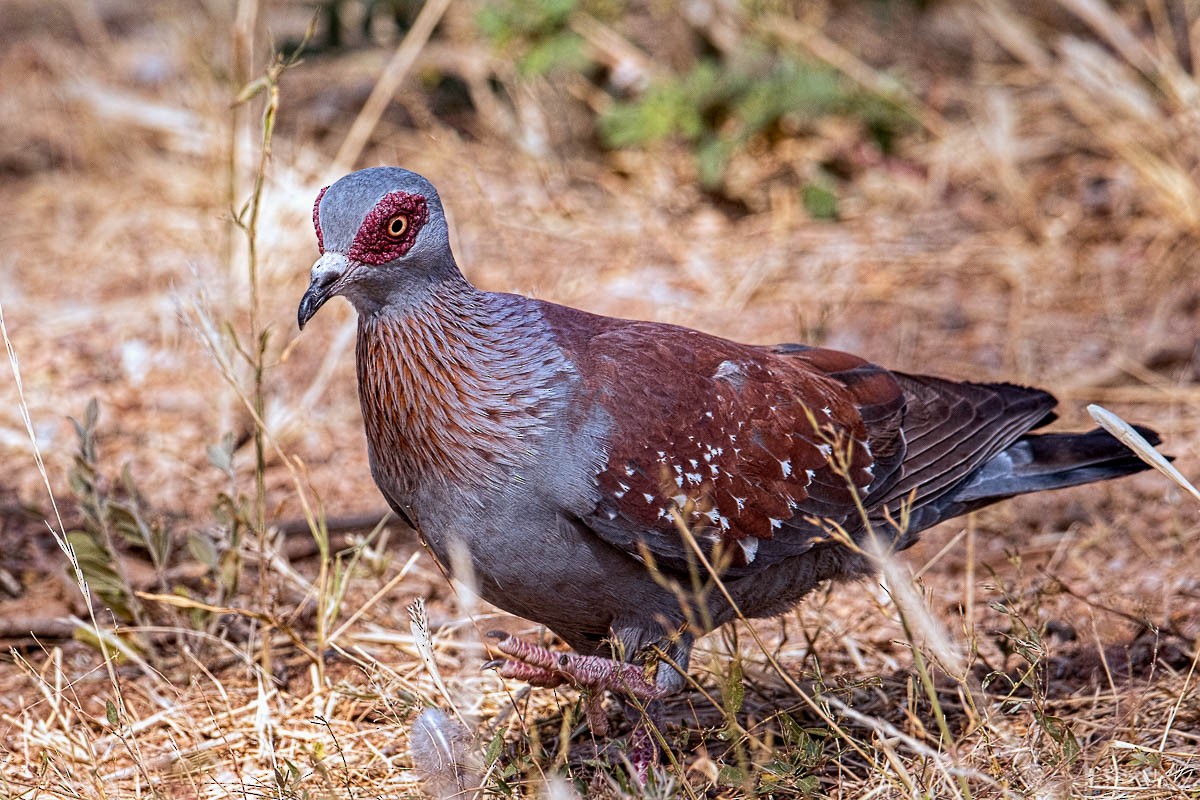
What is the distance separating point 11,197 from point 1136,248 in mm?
6785

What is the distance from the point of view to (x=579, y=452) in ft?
10.1

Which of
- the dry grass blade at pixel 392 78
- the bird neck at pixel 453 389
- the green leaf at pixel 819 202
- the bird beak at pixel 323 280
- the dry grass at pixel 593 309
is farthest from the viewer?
the green leaf at pixel 819 202

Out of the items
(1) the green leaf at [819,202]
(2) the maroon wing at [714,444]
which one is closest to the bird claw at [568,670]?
(2) the maroon wing at [714,444]

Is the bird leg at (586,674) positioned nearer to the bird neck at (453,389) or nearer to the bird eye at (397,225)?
the bird neck at (453,389)

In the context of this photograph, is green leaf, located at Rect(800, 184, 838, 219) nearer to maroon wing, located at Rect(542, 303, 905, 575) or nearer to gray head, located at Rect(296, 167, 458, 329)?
maroon wing, located at Rect(542, 303, 905, 575)

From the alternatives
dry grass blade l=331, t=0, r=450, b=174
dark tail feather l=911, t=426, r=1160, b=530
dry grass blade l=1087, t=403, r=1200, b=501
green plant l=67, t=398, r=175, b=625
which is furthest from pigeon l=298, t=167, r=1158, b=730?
dry grass blade l=331, t=0, r=450, b=174

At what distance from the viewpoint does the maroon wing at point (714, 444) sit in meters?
3.13

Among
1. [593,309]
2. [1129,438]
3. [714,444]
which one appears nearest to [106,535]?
[714,444]

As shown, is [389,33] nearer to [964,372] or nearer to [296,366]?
[296,366]

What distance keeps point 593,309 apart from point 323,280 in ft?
10.6

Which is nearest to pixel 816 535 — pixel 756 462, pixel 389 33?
pixel 756 462

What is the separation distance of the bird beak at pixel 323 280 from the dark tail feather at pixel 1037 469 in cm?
190

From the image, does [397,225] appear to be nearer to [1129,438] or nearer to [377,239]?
[377,239]

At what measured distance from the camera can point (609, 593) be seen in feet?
10.4
